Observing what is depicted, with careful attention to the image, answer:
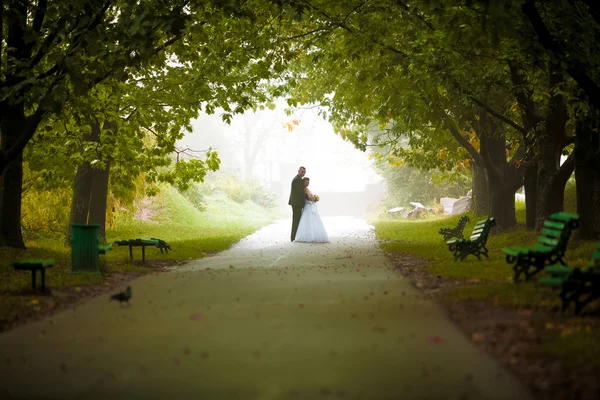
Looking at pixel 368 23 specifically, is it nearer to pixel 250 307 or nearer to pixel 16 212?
pixel 16 212

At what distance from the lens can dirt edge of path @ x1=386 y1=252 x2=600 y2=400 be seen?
5328mm

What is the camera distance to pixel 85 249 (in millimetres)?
13273

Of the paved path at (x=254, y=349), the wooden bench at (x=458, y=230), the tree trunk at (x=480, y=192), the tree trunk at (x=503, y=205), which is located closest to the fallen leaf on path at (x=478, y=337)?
the paved path at (x=254, y=349)

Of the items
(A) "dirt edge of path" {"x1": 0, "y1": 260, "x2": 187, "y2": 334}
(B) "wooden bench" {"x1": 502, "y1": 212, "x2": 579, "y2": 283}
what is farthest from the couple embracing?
(B) "wooden bench" {"x1": 502, "y1": 212, "x2": 579, "y2": 283}

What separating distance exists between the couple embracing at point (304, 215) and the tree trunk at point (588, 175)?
29.8ft

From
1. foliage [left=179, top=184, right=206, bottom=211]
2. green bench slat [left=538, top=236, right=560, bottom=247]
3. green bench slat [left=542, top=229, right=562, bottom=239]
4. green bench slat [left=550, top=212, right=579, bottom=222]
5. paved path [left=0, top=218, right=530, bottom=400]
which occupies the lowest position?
paved path [left=0, top=218, right=530, bottom=400]

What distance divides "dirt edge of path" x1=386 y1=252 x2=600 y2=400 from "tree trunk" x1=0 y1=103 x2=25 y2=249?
36.5ft

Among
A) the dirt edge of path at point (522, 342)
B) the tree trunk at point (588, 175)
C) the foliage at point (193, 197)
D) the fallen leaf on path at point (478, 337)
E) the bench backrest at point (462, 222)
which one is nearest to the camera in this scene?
the dirt edge of path at point (522, 342)

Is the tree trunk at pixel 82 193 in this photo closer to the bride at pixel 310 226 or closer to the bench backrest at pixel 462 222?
the bride at pixel 310 226

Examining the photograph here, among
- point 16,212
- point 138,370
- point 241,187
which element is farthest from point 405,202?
point 138,370

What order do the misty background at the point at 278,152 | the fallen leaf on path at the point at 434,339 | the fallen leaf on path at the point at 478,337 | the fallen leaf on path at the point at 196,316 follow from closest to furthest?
the fallen leaf on path at the point at 434,339
the fallen leaf on path at the point at 478,337
the fallen leaf on path at the point at 196,316
the misty background at the point at 278,152

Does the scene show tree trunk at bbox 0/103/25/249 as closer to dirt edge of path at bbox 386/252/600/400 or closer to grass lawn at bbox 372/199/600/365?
grass lawn at bbox 372/199/600/365

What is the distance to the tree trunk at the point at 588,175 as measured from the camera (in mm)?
17000

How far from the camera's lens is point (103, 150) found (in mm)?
20672
